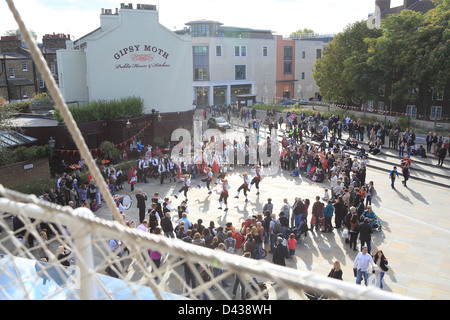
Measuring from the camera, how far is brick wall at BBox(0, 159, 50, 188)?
17.1 meters

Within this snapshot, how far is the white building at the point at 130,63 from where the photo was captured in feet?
83.1

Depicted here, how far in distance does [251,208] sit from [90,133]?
12.5m

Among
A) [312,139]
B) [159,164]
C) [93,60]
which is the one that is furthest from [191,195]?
[312,139]

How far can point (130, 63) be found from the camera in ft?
86.7

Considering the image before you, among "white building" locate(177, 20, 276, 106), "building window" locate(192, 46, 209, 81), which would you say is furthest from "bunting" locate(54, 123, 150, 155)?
"white building" locate(177, 20, 276, 106)

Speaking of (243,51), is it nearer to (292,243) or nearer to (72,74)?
(72,74)

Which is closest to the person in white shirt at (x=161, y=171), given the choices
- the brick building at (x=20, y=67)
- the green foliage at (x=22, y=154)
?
the green foliage at (x=22, y=154)

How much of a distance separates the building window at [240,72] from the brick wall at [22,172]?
121ft

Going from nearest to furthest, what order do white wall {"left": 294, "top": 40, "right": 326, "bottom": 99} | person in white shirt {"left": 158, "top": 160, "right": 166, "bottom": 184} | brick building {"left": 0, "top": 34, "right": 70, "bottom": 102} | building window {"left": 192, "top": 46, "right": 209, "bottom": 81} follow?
person in white shirt {"left": 158, "top": 160, "right": 166, "bottom": 184} → brick building {"left": 0, "top": 34, "right": 70, "bottom": 102} → building window {"left": 192, "top": 46, "right": 209, "bottom": 81} → white wall {"left": 294, "top": 40, "right": 326, "bottom": 99}

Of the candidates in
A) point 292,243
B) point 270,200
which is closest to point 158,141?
point 270,200

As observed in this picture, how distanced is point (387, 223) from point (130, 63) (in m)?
19.6

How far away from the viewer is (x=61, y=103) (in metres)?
2.08

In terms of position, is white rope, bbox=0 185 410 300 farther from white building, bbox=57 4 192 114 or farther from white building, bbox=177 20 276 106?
white building, bbox=177 20 276 106

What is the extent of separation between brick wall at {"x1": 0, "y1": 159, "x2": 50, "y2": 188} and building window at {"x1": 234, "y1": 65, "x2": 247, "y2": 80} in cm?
3691
